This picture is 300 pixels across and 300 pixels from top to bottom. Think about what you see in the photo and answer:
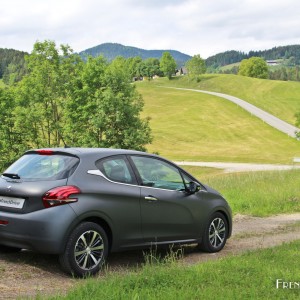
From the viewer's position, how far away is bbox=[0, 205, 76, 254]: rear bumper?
227 inches

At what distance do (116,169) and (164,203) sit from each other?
2.99 feet

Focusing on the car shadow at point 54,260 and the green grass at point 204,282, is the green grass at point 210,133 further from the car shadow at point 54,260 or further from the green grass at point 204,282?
the green grass at point 204,282

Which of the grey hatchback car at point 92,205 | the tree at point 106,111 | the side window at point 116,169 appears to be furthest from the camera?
the tree at point 106,111

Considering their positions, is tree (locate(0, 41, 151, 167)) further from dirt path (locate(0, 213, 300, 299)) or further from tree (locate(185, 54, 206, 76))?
tree (locate(185, 54, 206, 76))

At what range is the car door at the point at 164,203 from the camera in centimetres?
688

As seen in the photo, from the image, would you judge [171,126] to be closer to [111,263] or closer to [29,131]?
[29,131]

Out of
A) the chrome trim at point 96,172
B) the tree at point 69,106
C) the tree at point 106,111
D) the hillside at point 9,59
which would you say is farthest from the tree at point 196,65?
the chrome trim at point 96,172

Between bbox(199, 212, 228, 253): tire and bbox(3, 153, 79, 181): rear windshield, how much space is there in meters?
2.66

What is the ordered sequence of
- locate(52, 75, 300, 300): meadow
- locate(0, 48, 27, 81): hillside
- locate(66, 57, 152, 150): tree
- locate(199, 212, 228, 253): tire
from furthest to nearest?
1. locate(0, 48, 27, 81): hillside
2. locate(66, 57, 152, 150): tree
3. locate(199, 212, 228, 253): tire
4. locate(52, 75, 300, 300): meadow

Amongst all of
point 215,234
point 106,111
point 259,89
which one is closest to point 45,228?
point 215,234

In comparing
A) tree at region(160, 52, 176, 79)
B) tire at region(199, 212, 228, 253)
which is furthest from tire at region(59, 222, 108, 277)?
tree at region(160, 52, 176, 79)

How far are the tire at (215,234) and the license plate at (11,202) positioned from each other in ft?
10.2

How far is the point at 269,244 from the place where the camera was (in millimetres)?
8570

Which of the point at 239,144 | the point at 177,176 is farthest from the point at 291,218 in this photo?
the point at 239,144
